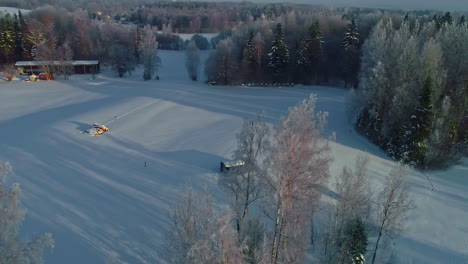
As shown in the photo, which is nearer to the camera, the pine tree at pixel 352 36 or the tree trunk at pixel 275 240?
the tree trunk at pixel 275 240

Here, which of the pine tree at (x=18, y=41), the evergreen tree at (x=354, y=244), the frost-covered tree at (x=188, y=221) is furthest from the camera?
the pine tree at (x=18, y=41)

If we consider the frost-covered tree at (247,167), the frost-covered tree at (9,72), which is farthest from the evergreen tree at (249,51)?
the frost-covered tree at (247,167)

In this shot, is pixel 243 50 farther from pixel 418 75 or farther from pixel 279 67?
pixel 418 75

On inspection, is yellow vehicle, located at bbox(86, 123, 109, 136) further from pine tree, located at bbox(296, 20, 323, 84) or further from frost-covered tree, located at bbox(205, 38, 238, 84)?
pine tree, located at bbox(296, 20, 323, 84)

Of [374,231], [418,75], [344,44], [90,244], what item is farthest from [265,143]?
[344,44]

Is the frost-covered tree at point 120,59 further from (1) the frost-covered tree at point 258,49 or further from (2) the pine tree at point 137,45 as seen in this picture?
(1) the frost-covered tree at point 258,49

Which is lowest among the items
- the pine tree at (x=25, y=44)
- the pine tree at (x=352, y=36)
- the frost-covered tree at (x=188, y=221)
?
the frost-covered tree at (x=188, y=221)

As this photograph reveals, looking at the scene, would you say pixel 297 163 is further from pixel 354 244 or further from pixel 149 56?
pixel 149 56
